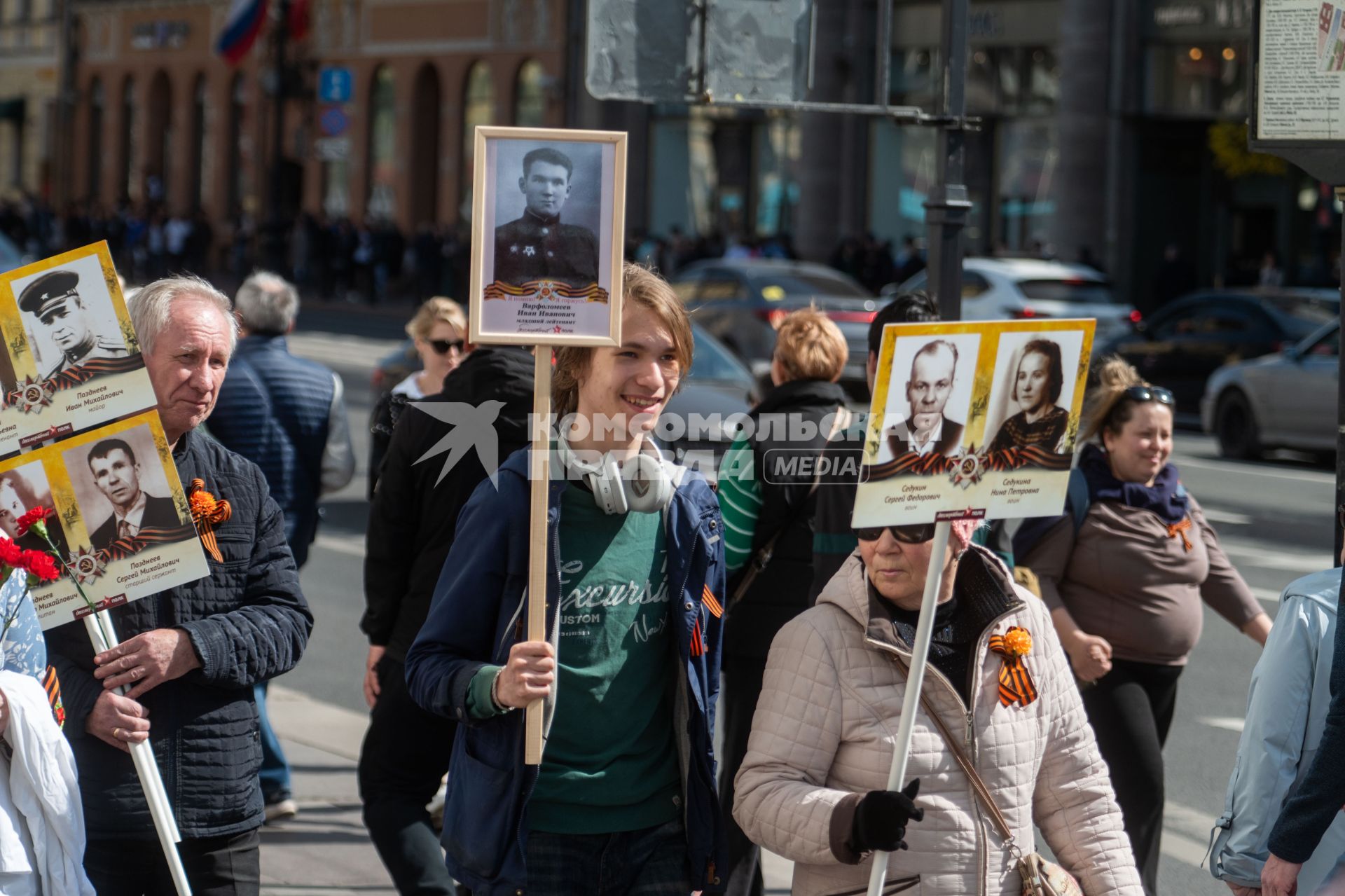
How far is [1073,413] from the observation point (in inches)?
146

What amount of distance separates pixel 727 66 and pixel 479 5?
39.3 metres

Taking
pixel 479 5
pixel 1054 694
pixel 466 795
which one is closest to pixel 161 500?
pixel 466 795

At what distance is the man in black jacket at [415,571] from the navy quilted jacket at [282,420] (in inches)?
51.0

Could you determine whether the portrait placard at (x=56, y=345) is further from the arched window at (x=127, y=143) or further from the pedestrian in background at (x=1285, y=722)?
the arched window at (x=127, y=143)

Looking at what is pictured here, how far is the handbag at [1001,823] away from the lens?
11.6ft

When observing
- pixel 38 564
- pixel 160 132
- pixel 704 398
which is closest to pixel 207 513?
pixel 38 564

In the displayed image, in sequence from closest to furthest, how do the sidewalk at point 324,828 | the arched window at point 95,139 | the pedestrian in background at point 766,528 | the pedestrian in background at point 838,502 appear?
the pedestrian in background at point 838,502, the pedestrian in background at point 766,528, the sidewalk at point 324,828, the arched window at point 95,139

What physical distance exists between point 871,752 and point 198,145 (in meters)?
53.7

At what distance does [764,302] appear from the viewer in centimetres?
2047

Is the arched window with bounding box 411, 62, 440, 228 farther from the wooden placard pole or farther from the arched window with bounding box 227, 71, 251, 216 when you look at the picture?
the wooden placard pole

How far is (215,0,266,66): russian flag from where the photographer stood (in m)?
42.6

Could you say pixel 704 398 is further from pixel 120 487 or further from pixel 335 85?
pixel 335 85

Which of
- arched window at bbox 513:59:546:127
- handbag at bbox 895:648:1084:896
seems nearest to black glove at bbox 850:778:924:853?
handbag at bbox 895:648:1084:896

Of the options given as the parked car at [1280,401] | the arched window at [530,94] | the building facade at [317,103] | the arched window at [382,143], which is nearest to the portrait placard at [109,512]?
the parked car at [1280,401]
